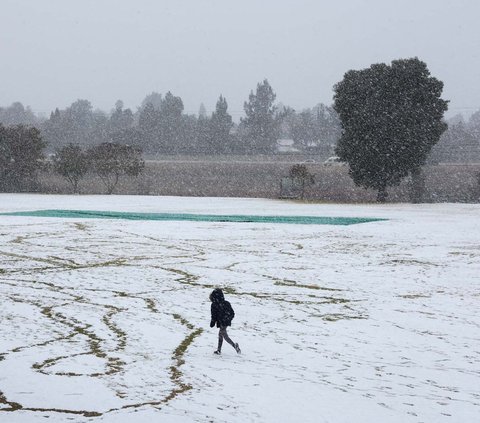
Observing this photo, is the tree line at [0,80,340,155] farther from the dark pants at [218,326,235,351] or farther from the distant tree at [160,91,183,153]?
the dark pants at [218,326,235,351]

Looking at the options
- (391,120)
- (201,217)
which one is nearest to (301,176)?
(391,120)

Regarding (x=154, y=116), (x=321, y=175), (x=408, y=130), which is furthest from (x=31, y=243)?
(x=154, y=116)

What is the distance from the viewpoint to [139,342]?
1172 centimetres

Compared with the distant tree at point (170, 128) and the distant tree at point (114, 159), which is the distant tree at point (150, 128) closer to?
the distant tree at point (170, 128)

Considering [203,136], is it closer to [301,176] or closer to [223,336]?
[301,176]

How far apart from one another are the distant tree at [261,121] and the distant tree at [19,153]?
57.3 meters

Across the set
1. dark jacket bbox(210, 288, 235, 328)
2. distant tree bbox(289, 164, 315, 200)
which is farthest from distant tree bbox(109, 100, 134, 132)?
dark jacket bbox(210, 288, 235, 328)

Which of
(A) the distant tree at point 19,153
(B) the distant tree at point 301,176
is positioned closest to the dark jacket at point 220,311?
(B) the distant tree at point 301,176

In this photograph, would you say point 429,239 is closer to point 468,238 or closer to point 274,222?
point 468,238

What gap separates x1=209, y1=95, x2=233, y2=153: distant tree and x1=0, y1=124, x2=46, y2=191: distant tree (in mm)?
51320

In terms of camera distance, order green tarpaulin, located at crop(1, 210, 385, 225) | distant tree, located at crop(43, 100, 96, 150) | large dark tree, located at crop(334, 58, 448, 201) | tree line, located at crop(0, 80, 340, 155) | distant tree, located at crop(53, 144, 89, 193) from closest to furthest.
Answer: green tarpaulin, located at crop(1, 210, 385, 225) < large dark tree, located at crop(334, 58, 448, 201) < distant tree, located at crop(53, 144, 89, 193) < tree line, located at crop(0, 80, 340, 155) < distant tree, located at crop(43, 100, 96, 150)

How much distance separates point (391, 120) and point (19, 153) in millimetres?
31970

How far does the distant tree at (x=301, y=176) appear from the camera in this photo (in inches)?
2254

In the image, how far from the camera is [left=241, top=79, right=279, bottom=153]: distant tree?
425 feet
